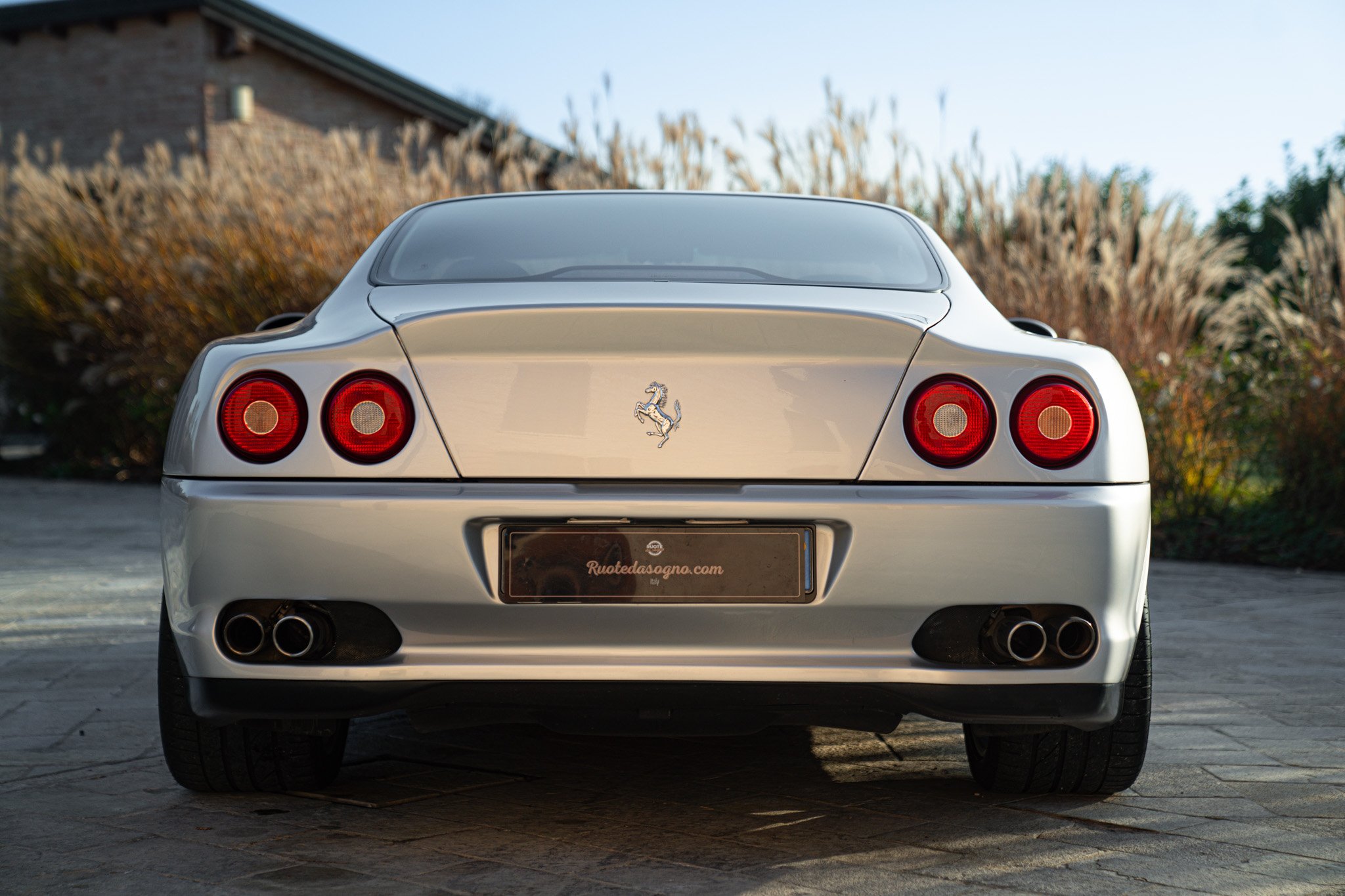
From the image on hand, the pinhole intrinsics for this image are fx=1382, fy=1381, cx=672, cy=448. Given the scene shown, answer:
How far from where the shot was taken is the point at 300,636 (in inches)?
99.7

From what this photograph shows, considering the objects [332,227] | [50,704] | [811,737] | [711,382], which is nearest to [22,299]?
[332,227]

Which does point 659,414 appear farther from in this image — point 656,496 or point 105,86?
point 105,86

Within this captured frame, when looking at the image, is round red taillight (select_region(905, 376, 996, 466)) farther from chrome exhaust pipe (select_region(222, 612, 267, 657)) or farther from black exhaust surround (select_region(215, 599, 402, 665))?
chrome exhaust pipe (select_region(222, 612, 267, 657))

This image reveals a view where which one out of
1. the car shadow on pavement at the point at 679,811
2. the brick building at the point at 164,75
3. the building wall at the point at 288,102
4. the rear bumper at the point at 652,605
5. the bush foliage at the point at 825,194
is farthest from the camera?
the building wall at the point at 288,102

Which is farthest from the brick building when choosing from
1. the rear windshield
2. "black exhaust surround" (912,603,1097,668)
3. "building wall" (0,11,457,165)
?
"black exhaust surround" (912,603,1097,668)

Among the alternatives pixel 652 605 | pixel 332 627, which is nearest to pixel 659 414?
pixel 652 605

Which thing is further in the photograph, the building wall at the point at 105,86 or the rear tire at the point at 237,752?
the building wall at the point at 105,86

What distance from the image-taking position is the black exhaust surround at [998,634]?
252 cm

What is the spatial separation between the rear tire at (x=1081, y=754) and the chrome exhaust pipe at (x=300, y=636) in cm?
141

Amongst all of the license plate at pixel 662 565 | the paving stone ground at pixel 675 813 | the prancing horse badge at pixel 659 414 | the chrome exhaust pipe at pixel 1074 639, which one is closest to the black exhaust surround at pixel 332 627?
the license plate at pixel 662 565

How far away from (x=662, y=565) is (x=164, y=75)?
19414 millimetres

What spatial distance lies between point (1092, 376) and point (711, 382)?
2.40 feet

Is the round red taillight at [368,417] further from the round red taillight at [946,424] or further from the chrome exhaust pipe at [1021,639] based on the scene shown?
the chrome exhaust pipe at [1021,639]

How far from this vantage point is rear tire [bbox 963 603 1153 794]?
9.53 feet
